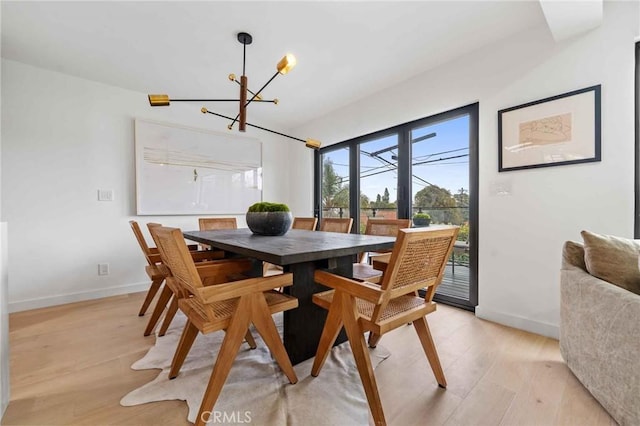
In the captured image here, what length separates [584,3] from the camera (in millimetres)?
1586

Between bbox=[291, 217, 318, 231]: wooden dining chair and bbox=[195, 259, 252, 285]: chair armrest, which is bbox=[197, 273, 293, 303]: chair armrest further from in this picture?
bbox=[291, 217, 318, 231]: wooden dining chair

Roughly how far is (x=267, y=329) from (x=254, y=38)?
2.23 m

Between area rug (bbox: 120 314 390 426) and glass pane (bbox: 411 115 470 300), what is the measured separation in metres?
1.45

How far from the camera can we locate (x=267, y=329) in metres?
1.30

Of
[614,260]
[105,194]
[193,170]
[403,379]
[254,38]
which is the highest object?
[254,38]

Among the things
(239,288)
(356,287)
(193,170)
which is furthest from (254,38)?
(356,287)

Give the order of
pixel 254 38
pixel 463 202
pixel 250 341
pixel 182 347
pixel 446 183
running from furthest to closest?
1. pixel 446 183
2. pixel 463 202
3. pixel 254 38
4. pixel 250 341
5. pixel 182 347

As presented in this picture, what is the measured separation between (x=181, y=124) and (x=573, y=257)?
403 cm

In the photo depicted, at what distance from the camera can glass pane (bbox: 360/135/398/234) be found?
3.19 m

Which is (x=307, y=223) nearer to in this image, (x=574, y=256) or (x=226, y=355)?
(x=226, y=355)

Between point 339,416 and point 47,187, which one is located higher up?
point 47,187

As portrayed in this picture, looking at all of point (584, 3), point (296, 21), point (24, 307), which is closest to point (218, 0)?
point (296, 21)

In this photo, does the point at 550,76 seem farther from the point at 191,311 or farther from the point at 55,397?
the point at 55,397

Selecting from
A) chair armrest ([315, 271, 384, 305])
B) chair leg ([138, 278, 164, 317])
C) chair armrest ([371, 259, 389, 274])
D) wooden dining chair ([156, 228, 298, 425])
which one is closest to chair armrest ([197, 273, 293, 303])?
wooden dining chair ([156, 228, 298, 425])
